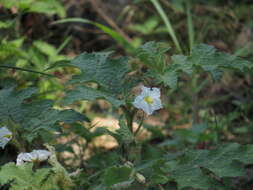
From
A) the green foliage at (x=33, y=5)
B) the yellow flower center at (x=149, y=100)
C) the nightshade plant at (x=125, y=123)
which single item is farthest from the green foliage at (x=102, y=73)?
the green foliage at (x=33, y=5)

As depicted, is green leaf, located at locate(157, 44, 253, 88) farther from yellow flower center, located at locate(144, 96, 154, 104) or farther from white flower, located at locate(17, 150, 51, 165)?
white flower, located at locate(17, 150, 51, 165)

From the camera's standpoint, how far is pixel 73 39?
4.11 m

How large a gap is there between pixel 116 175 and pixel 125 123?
0.81ft

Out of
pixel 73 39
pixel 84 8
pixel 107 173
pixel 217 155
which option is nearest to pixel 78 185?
pixel 107 173

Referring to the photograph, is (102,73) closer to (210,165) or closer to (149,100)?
(149,100)

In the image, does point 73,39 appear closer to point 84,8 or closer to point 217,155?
point 84,8

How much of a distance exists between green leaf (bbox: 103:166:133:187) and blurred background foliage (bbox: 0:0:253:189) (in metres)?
0.55

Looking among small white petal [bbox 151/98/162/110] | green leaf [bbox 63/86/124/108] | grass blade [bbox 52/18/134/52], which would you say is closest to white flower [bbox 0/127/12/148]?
green leaf [bbox 63/86/124/108]

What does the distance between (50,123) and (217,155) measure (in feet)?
2.19

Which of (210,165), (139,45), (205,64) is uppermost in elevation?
(139,45)

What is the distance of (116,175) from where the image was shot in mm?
1326

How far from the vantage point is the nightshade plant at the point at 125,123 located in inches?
55.4

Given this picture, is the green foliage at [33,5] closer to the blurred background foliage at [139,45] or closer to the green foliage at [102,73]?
the blurred background foliage at [139,45]

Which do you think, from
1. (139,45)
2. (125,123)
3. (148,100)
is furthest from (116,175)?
(139,45)
